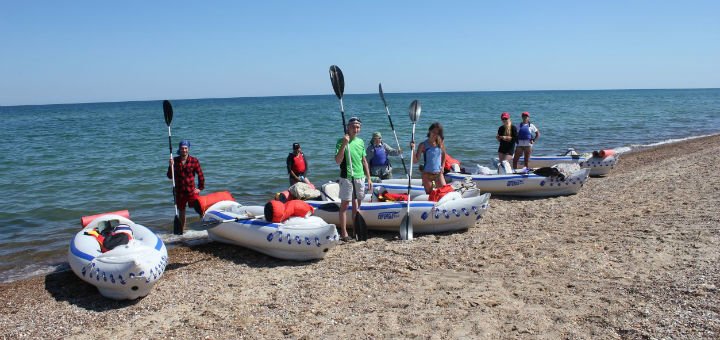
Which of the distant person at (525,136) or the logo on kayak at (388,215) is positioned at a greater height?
the distant person at (525,136)

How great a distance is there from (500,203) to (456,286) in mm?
4756

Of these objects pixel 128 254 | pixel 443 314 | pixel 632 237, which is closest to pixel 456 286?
pixel 443 314

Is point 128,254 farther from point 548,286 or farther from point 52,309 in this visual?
point 548,286

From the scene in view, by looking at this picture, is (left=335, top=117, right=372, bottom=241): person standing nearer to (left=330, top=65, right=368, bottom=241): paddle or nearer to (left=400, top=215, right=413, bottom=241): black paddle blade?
(left=330, top=65, right=368, bottom=241): paddle

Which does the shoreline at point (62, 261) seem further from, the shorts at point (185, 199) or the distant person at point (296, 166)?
the distant person at point (296, 166)

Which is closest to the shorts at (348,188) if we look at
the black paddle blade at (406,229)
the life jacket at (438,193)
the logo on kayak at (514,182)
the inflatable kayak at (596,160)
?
the black paddle blade at (406,229)

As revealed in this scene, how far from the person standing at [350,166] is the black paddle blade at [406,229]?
0.68m

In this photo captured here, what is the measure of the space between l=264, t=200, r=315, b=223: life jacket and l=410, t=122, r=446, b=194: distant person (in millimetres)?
2003

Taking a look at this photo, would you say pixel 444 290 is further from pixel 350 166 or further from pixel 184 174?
pixel 184 174

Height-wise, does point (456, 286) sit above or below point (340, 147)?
below

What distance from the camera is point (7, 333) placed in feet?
17.2

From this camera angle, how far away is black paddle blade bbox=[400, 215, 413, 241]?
24.5 ft

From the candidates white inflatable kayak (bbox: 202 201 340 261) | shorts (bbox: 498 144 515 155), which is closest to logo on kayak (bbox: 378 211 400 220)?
white inflatable kayak (bbox: 202 201 340 261)

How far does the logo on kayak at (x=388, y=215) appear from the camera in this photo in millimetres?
7656
